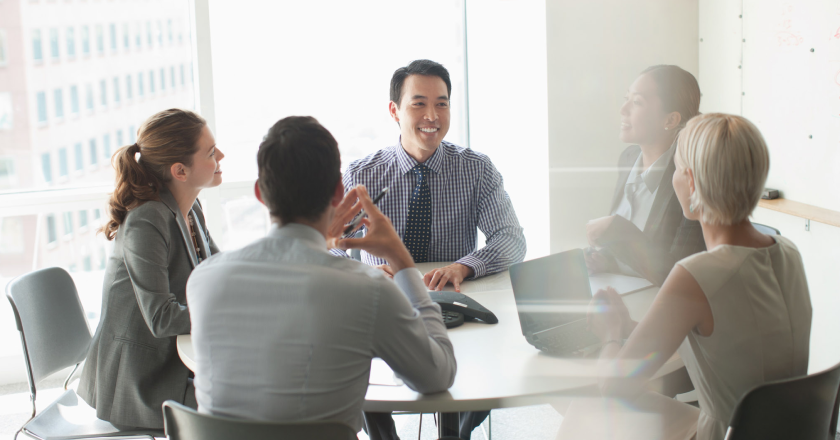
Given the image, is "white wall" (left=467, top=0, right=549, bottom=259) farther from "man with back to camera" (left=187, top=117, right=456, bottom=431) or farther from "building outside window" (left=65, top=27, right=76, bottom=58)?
"building outside window" (left=65, top=27, right=76, bottom=58)

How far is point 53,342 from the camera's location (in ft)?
5.58

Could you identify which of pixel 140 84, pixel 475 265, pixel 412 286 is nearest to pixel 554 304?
pixel 412 286

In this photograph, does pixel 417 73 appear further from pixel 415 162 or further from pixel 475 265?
pixel 475 265

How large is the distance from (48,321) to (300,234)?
3.66ft

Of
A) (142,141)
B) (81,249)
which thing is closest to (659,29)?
(142,141)

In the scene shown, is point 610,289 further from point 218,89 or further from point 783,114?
point 218,89

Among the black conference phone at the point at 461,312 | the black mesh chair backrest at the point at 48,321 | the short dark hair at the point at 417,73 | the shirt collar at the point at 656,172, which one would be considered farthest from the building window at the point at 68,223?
the shirt collar at the point at 656,172

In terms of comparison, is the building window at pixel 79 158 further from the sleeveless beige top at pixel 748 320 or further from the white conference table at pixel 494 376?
the sleeveless beige top at pixel 748 320

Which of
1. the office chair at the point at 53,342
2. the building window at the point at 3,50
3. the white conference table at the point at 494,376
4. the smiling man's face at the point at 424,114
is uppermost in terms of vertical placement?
the building window at the point at 3,50

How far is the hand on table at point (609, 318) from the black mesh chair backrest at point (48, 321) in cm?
136

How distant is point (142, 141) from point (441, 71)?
1033 millimetres

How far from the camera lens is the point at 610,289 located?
1242 millimetres

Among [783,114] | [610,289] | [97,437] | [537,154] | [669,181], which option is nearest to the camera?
[610,289]

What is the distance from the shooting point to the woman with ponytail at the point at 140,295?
1.48 meters
